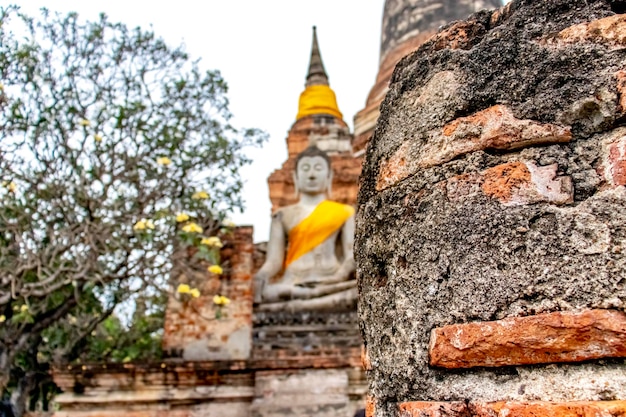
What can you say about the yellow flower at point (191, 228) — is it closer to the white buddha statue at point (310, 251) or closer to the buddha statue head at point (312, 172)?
the white buddha statue at point (310, 251)

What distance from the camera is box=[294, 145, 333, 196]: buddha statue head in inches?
304

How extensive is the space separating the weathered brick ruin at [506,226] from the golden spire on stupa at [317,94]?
10.3 metres

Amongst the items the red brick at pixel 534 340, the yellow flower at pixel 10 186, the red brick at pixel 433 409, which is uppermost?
the yellow flower at pixel 10 186

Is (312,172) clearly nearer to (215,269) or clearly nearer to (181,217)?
(181,217)

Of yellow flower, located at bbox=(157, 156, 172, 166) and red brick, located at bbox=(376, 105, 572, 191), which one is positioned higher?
yellow flower, located at bbox=(157, 156, 172, 166)

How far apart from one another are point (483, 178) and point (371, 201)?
0.37 metres

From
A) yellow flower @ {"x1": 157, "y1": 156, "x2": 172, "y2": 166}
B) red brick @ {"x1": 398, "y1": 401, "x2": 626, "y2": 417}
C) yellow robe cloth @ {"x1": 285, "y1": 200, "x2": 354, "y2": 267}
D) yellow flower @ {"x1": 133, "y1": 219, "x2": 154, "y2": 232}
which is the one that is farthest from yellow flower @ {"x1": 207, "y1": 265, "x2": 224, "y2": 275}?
red brick @ {"x1": 398, "y1": 401, "x2": 626, "y2": 417}

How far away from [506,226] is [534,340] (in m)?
0.24

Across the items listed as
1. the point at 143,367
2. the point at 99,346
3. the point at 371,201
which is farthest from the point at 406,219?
the point at 99,346

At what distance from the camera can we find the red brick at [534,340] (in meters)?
1.18

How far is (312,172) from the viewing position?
25.3ft

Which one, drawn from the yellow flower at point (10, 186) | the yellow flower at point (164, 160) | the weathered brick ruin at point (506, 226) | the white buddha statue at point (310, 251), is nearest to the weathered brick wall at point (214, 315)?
the white buddha statue at point (310, 251)

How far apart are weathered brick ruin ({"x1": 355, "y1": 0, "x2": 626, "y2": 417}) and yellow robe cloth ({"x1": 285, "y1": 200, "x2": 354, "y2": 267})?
5.52 m

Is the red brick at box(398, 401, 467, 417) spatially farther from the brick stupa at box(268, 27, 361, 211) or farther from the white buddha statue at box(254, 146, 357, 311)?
the brick stupa at box(268, 27, 361, 211)
